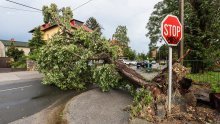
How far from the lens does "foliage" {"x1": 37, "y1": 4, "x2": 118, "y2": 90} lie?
391 inches

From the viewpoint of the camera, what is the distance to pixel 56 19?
37.9 ft

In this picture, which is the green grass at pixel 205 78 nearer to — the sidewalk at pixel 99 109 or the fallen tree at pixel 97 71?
the fallen tree at pixel 97 71

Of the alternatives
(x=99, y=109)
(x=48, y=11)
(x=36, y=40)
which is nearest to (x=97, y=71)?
(x=99, y=109)

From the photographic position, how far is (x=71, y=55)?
10227 mm

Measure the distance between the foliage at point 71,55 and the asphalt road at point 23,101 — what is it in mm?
781

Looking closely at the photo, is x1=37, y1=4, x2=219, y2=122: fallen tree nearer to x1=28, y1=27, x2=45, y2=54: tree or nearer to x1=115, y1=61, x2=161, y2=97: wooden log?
x1=115, y1=61, x2=161, y2=97: wooden log

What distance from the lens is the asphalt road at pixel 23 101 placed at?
6.59 m

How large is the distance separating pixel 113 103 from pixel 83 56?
3.48 m

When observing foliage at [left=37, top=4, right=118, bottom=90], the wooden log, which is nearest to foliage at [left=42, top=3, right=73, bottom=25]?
foliage at [left=37, top=4, right=118, bottom=90]

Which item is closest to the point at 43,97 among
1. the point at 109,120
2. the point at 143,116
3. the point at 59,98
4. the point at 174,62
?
the point at 59,98

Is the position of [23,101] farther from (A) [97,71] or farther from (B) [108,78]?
(B) [108,78]

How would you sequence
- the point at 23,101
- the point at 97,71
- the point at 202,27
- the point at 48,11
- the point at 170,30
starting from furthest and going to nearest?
the point at 202,27 < the point at 48,11 < the point at 97,71 < the point at 23,101 < the point at 170,30

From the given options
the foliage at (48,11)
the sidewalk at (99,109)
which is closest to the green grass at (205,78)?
the sidewalk at (99,109)

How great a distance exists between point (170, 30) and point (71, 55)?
6185mm
